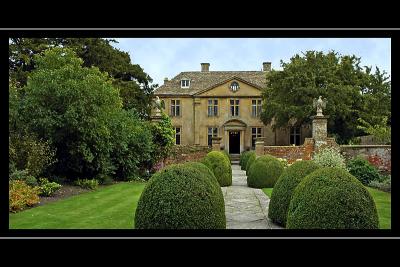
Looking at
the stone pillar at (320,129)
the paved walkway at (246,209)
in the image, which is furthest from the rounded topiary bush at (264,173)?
the stone pillar at (320,129)

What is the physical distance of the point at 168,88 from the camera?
41719 millimetres

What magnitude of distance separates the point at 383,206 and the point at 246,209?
11.9 ft

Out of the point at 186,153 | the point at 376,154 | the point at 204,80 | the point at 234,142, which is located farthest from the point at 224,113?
the point at 376,154

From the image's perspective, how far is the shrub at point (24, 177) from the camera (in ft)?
40.2

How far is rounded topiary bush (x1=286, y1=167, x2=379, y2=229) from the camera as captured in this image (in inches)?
222

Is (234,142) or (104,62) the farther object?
(234,142)

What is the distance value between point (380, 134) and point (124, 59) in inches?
737

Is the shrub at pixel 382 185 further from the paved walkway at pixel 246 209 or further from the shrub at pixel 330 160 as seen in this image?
the paved walkway at pixel 246 209

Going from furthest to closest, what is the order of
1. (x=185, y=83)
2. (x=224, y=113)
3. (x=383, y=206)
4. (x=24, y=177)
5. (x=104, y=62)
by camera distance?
1. (x=185, y=83)
2. (x=224, y=113)
3. (x=104, y=62)
4. (x=24, y=177)
5. (x=383, y=206)

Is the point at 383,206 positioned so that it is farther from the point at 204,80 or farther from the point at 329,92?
the point at 204,80

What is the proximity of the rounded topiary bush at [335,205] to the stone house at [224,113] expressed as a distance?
113 feet

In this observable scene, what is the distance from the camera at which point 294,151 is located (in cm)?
2198
